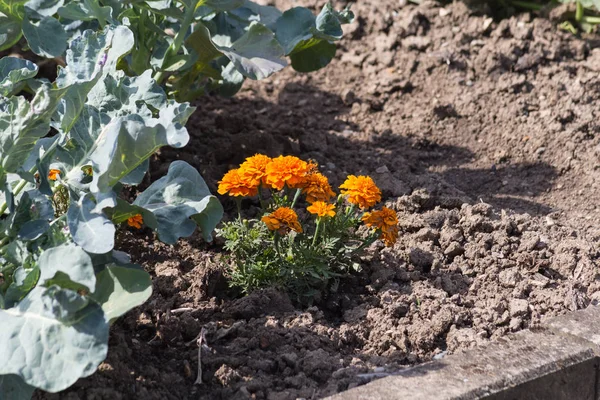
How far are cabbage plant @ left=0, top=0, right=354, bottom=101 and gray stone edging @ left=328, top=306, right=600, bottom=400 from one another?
135cm

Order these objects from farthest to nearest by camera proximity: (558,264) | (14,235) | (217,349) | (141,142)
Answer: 1. (558,264)
2. (217,349)
3. (14,235)
4. (141,142)

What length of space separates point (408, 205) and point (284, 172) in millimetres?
825

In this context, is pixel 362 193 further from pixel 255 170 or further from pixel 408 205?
pixel 408 205

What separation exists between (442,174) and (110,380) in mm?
2121

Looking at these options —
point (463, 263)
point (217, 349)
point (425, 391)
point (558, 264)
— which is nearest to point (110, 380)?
point (217, 349)

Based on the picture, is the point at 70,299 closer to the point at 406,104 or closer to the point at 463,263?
the point at 463,263

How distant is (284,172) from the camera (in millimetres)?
2912

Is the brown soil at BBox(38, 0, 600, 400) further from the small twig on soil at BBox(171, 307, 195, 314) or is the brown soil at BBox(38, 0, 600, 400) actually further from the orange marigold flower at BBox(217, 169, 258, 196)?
the orange marigold flower at BBox(217, 169, 258, 196)

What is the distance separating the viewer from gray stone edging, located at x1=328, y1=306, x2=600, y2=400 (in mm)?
2385

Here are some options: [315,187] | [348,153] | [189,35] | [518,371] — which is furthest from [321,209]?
[348,153]

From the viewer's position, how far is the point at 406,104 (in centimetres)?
455

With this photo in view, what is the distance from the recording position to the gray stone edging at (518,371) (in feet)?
7.82

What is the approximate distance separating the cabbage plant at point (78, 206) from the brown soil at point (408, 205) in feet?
1.04

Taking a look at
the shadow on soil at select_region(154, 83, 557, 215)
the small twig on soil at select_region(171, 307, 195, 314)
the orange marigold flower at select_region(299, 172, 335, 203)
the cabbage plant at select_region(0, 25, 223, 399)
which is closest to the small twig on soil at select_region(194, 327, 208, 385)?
the small twig on soil at select_region(171, 307, 195, 314)
